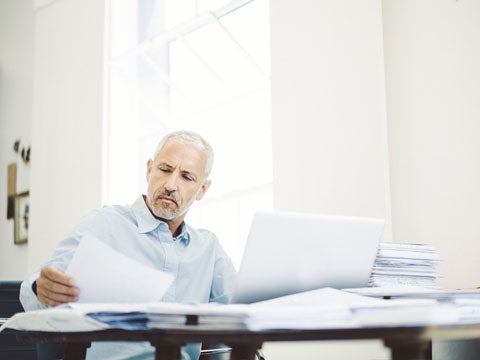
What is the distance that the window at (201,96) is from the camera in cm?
333

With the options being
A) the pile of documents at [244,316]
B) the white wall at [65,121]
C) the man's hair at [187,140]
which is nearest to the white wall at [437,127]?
the man's hair at [187,140]

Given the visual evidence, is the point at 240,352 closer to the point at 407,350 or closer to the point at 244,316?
the point at 244,316

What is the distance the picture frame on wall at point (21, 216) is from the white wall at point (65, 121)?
0.48 metres

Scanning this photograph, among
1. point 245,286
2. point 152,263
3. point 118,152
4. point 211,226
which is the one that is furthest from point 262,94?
point 245,286

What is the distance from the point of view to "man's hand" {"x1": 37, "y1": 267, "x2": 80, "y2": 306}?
1137 mm

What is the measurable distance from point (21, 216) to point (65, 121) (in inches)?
40.0

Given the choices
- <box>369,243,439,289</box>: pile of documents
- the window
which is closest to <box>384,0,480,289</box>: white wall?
<box>369,243,439,289</box>: pile of documents

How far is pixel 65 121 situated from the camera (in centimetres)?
397

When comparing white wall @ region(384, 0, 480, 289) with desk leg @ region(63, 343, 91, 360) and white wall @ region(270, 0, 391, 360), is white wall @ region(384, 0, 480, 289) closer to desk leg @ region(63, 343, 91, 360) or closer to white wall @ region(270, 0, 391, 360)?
white wall @ region(270, 0, 391, 360)

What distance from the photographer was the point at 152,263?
1825mm

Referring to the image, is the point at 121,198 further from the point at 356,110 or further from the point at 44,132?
the point at 356,110

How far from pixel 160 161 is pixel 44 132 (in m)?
2.38

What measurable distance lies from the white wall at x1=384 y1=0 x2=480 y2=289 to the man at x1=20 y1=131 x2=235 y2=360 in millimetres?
714

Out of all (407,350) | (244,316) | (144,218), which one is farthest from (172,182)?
(407,350)
